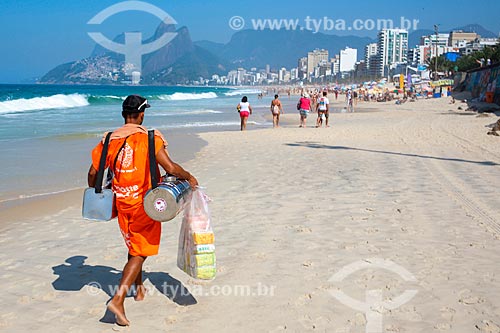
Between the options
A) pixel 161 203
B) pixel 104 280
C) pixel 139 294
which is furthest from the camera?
pixel 104 280

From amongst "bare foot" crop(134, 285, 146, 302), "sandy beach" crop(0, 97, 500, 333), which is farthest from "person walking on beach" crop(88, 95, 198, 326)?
"bare foot" crop(134, 285, 146, 302)

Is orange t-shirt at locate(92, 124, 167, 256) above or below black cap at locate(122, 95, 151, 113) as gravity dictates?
below

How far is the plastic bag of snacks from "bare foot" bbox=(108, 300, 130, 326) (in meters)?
0.52

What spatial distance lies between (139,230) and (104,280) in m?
1.19

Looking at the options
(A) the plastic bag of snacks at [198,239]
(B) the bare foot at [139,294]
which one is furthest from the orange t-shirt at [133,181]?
(B) the bare foot at [139,294]

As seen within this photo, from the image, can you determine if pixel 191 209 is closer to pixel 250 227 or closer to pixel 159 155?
pixel 159 155

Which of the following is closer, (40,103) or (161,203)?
(161,203)

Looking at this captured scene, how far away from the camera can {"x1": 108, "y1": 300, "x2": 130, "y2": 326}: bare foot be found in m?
3.48

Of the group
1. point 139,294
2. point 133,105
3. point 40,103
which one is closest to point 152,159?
point 133,105

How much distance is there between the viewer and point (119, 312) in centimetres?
349

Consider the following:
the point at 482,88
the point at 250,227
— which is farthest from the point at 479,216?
the point at 482,88

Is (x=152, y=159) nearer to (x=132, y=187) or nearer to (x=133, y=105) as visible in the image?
(x=132, y=187)

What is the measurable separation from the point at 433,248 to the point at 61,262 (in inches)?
138

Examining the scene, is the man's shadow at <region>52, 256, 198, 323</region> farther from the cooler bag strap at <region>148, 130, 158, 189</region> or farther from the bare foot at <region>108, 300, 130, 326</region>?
the cooler bag strap at <region>148, 130, 158, 189</region>
